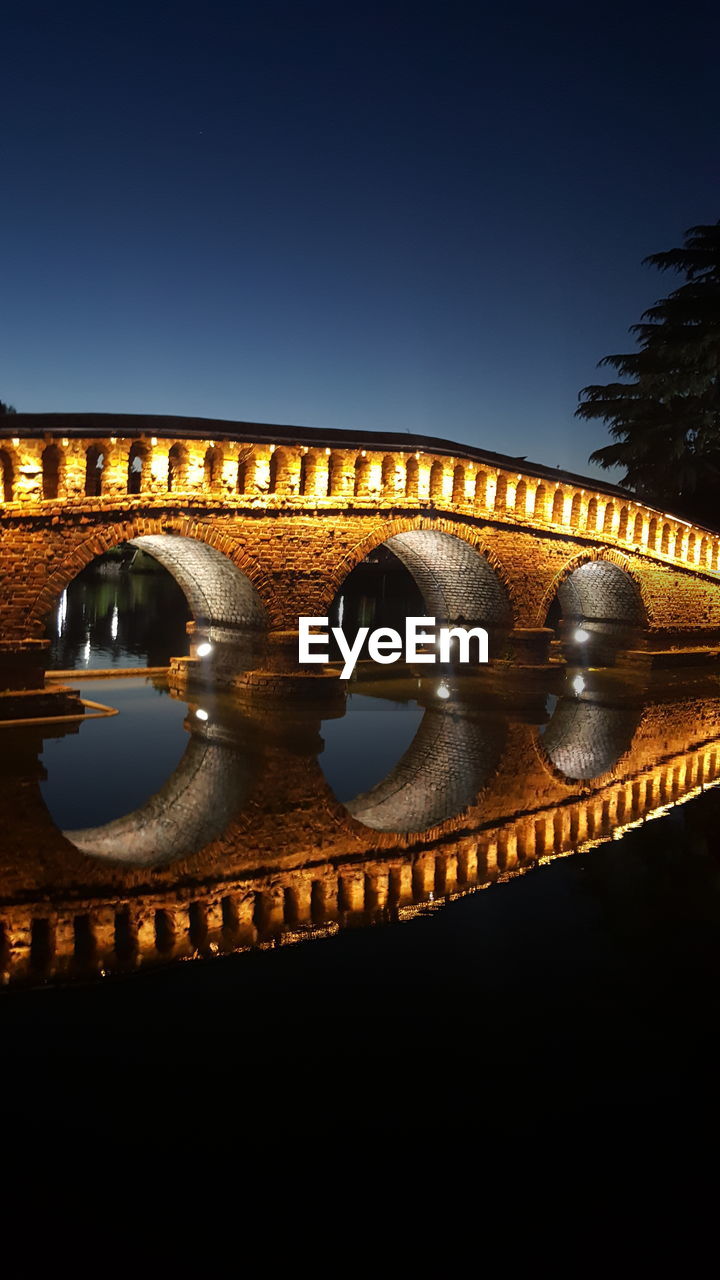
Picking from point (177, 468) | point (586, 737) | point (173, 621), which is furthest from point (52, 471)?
point (173, 621)

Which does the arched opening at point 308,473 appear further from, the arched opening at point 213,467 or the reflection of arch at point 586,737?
the reflection of arch at point 586,737

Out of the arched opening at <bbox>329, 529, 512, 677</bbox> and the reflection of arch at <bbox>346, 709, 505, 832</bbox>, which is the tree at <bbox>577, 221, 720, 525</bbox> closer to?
the arched opening at <bbox>329, 529, 512, 677</bbox>

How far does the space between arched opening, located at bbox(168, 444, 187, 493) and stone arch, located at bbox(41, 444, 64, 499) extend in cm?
176

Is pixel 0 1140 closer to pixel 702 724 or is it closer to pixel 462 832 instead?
pixel 462 832

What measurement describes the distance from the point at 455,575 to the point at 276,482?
598 centimetres

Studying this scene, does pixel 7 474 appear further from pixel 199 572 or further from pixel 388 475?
pixel 388 475

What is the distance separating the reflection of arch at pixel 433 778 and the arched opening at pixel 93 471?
5666mm

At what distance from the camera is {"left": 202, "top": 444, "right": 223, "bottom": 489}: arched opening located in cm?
1333

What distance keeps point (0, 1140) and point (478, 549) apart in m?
14.8

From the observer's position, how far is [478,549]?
17.2 meters

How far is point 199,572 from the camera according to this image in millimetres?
15547

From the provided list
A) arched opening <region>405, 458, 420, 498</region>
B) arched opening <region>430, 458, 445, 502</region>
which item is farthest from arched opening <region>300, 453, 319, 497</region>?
arched opening <region>430, 458, 445, 502</region>

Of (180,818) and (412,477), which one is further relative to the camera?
(412,477)

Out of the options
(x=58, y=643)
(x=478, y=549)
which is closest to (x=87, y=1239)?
(x=478, y=549)
